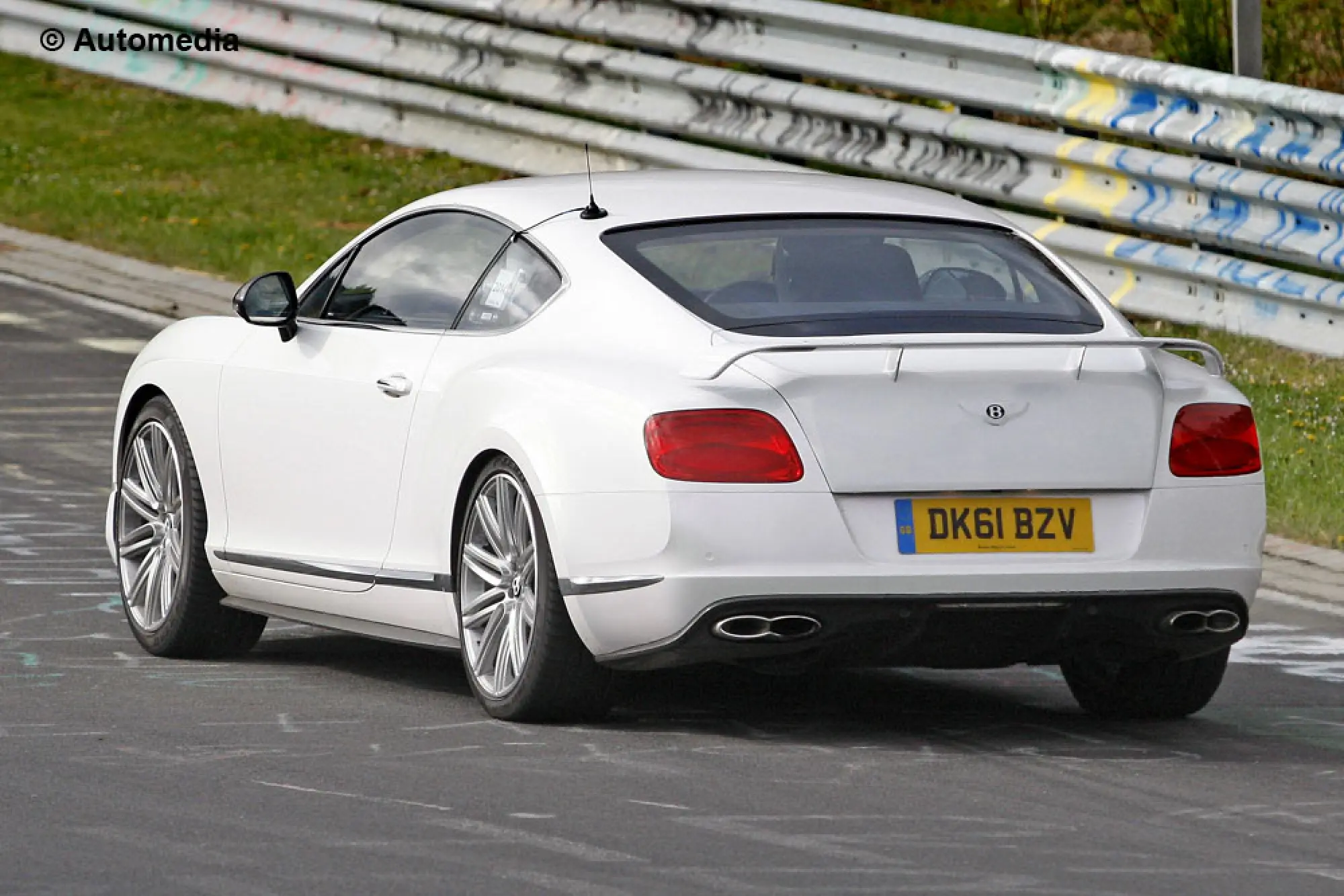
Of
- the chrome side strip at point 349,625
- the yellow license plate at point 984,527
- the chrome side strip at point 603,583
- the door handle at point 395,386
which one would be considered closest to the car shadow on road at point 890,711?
the chrome side strip at point 349,625

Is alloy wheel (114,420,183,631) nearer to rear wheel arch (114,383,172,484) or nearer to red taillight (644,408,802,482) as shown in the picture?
rear wheel arch (114,383,172,484)

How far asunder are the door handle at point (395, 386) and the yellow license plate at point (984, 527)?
1.59 m

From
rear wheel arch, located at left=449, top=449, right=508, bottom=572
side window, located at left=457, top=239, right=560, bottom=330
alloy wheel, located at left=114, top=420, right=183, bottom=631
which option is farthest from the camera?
alloy wheel, located at left=114, top=420, right=183, bottom=631

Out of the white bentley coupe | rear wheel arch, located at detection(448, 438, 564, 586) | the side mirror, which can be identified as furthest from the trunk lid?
the side mirror

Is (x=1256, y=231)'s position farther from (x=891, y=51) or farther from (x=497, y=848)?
(x=497, y=848)

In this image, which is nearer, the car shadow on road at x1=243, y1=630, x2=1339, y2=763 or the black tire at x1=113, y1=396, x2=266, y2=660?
the car shadow on road at x1=243, y1=630, x2=1339, y2=763

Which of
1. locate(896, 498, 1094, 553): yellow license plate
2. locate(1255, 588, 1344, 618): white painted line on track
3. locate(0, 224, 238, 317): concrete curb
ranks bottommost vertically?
locate(1255, 588, 1344, 618): white painted line on track

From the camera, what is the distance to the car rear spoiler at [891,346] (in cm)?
716

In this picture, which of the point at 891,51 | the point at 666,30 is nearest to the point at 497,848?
the point at 891,51

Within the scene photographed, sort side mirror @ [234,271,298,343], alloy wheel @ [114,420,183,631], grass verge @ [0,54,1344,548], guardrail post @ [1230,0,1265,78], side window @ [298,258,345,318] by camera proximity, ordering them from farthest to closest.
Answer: grass verge @ [0,54,1344,548], guardrail post @ [1230,0,1265,78], alloy wheel @ [114,420,183,631], side window @ [298,258,345,318], side mirror @ [234,271,298,343]

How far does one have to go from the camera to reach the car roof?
809cm

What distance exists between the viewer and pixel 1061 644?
24.3 feet

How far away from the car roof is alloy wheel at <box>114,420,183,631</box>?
1236 mm

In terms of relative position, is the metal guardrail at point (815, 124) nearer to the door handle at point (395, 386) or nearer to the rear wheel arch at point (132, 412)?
the rear wheel arch at point (132, 412)
